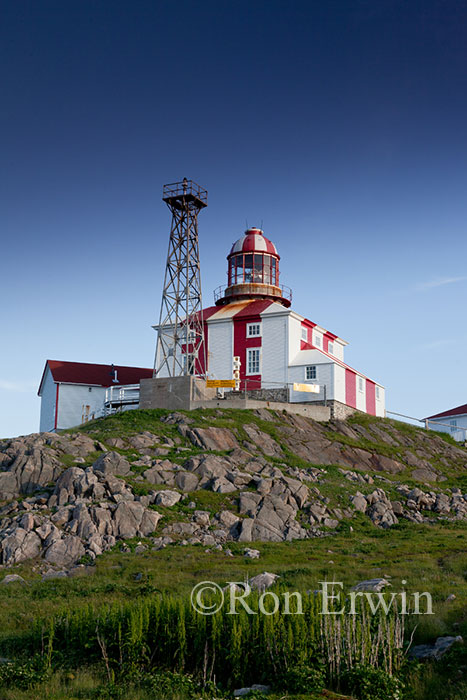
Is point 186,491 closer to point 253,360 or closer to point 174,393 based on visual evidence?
point 174,393

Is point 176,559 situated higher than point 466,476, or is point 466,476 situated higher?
point 466,476

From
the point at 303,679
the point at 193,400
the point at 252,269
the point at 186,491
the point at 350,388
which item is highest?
the point at 252,269

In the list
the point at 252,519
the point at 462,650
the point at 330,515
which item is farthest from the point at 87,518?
the point at 462,650

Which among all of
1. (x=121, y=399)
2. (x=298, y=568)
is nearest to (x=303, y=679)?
(x=298, y=568)

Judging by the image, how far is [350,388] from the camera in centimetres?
5278

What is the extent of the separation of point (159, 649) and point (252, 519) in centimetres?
1484

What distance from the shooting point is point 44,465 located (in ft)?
102

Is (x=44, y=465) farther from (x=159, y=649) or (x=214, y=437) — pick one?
(x=159, y=649)

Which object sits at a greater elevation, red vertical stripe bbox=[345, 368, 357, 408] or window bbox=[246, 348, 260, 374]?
window bbox=[246, 348, 260, 374]

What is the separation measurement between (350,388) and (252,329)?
8833 millimetres

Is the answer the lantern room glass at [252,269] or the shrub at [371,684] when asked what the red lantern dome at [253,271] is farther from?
the shrub at [371,684]

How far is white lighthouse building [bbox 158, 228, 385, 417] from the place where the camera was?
5025cm

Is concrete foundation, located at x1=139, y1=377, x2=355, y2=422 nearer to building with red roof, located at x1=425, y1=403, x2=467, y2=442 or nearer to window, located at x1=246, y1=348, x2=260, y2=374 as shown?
window, located at x1=246, y1=348, x2=260, y2=374

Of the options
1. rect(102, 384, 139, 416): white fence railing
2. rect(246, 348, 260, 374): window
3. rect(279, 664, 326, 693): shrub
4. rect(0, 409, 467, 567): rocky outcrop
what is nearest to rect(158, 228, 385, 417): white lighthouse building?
rect(246, 348, 260, 374): window
